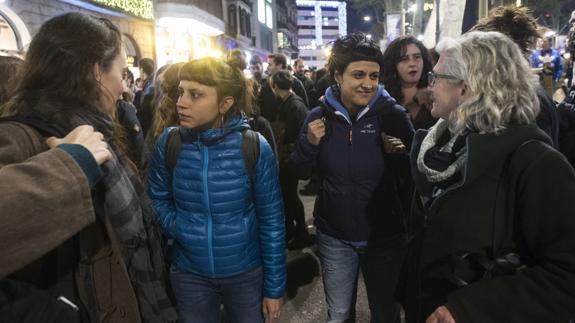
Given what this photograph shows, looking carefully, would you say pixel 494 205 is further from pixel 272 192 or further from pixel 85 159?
pixel 85 159

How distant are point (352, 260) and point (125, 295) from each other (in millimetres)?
1530

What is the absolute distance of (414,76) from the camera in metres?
3.41

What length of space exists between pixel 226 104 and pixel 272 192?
0.59 m

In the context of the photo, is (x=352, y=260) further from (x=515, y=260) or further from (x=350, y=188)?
(x=515, y=260)

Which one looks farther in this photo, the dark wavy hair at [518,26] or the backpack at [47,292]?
the dark wavy hair at [518,26]

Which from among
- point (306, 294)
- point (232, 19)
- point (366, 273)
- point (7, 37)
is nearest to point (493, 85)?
point (366, 273)

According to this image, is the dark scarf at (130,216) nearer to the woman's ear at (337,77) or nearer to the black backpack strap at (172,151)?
the black backpack strap at (172,151)

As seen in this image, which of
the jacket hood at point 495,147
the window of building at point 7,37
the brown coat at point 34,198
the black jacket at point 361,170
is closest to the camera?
the brown coat at point 34,198

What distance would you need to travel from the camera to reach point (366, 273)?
262 centimetres

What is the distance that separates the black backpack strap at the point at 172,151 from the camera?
2.25 m

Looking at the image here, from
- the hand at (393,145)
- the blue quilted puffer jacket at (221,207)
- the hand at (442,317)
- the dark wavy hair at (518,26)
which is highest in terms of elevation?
the dark wavy hair at (518,26)

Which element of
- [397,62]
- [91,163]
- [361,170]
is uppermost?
[397,62]

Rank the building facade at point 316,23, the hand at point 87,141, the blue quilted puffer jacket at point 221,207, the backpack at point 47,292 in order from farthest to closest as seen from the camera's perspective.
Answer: the building facade at point 316,23, the blue quilted puffer jacket at point 221,207, the hand at point 87,141, the backpack at point 47,292

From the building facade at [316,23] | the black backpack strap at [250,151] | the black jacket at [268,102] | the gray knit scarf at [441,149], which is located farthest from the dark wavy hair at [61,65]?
the building facade at [316,23]
